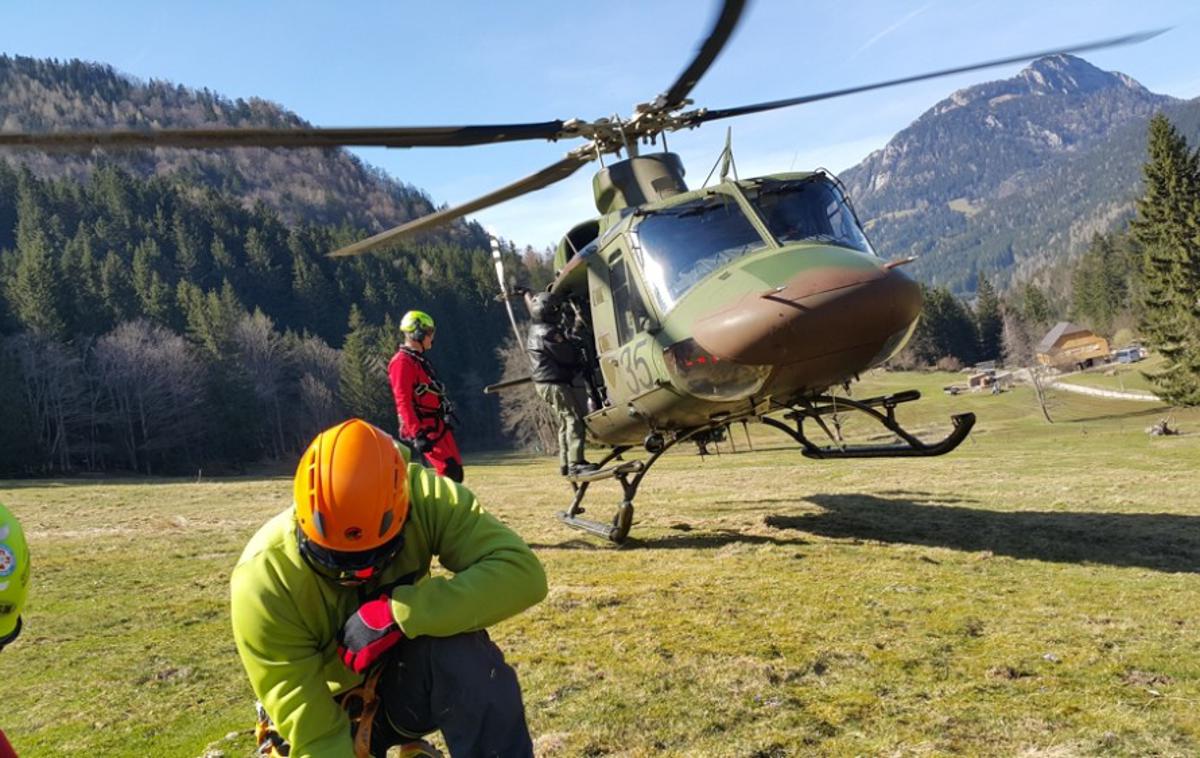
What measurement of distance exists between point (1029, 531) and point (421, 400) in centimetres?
674

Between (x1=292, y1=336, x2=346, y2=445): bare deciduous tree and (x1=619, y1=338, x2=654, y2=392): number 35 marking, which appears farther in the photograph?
(x1=292, y1=336, x2=346, y2=445): bare deciduous tree

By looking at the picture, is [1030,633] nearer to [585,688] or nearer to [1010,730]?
[1010,730]

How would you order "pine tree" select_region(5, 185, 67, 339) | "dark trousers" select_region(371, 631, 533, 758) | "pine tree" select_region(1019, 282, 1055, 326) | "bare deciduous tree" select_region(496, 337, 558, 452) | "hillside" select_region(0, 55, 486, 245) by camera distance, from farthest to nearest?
1. "hillside" select_region(0, 55, 486, 245)
2. "pine tree" select_region(1019, 282, 1055, 326)
3. "pine tree" select_region(5, 185, 67, 339)
4. "bare deciduous tree" select_region(496, 337, 558, 452)
5. "dark trousers" select_region(371, 631, 533, 758)

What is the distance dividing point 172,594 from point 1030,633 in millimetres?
6884

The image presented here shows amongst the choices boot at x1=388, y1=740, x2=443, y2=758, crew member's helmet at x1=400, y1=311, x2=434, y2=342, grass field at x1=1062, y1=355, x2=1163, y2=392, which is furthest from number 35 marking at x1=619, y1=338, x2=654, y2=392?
grass field at x1=1062, y1=355, x2=1163, y2=392

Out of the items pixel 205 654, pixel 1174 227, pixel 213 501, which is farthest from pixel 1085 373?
pixel 205 654

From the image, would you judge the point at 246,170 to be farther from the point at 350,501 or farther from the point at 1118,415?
the point at 350,501

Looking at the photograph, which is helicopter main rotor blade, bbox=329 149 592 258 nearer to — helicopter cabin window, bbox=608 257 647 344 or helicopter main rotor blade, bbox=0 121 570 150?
helicopter main rotor blade, bbox=0 121 570 150

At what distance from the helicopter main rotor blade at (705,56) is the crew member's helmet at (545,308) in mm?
2604

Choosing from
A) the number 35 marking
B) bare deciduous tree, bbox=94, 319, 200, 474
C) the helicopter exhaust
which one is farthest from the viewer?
bare deciduous tree, bbox=94, 319, 200, 474

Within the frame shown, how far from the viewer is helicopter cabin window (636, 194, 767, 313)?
7.63 meters

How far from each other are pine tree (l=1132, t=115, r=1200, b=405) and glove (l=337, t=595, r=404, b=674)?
175 feet

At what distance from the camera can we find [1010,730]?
3.56m

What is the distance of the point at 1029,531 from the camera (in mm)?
8578
